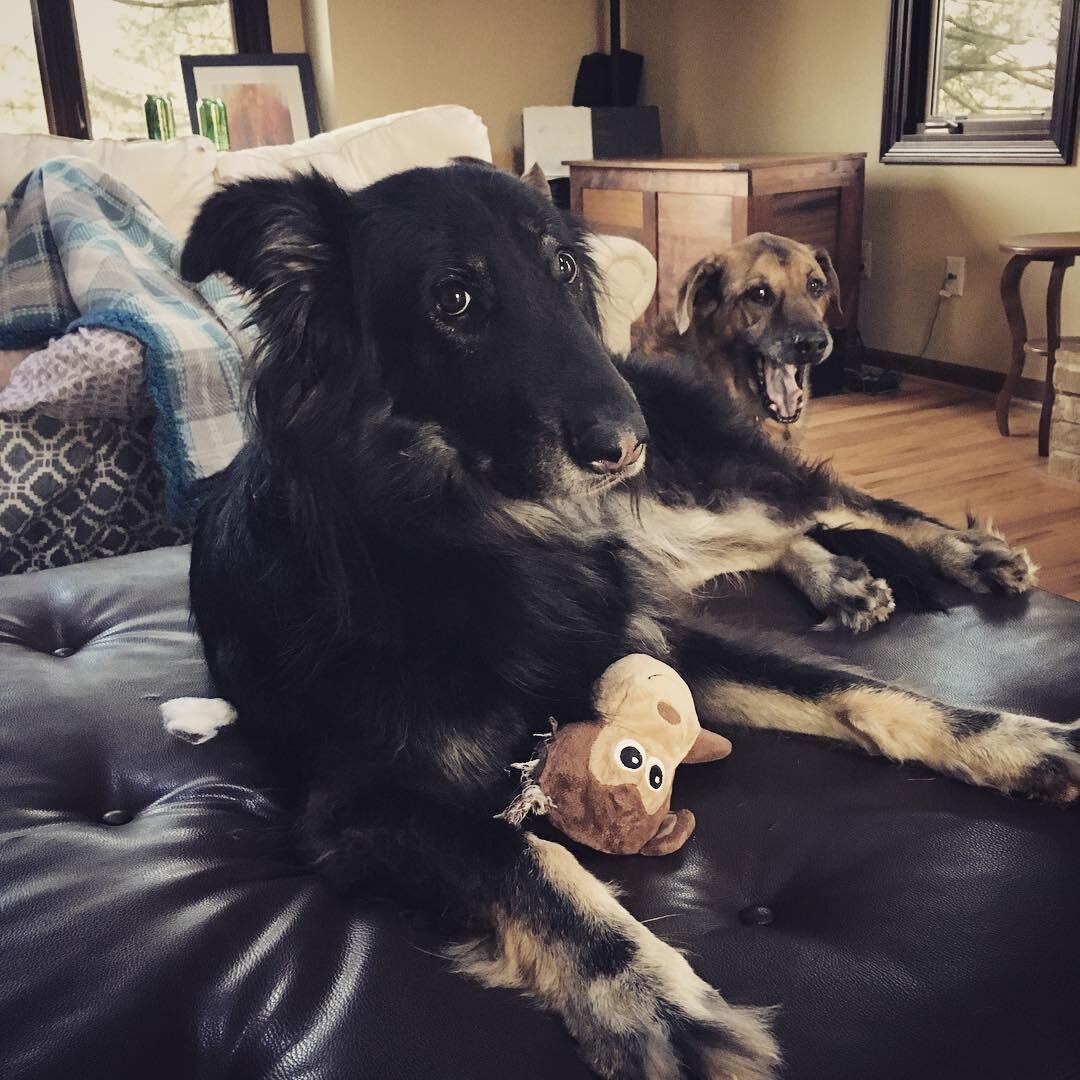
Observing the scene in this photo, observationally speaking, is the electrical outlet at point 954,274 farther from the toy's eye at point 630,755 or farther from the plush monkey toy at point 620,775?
the toy's eye at point 630,755

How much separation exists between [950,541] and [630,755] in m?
0.91

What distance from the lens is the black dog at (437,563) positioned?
1108mm

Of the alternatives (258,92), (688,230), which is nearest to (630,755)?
(688,230)

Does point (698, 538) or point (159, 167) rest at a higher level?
point (159, 167)

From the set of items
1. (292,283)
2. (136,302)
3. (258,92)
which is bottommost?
(136,302)

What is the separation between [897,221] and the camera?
4945mm

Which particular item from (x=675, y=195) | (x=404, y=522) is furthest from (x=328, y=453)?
(x=675, y=195)

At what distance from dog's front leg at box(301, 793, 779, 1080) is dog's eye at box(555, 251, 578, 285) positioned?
2.24 feet

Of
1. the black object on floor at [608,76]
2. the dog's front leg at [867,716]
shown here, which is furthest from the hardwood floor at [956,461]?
the black object on floor at [608,76]

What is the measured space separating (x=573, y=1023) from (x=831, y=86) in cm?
524

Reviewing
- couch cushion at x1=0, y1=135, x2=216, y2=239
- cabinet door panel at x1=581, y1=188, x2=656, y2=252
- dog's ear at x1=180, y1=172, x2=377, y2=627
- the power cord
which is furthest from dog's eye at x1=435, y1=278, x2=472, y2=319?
the power cord

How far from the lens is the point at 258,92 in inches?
212

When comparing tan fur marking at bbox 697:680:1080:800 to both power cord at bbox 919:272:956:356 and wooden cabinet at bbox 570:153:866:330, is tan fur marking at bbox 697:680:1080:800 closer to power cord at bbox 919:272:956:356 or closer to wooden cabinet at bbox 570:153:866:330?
wooden cabinet at bbox 570:153:866:330

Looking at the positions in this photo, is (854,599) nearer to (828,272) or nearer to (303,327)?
(303,327)
